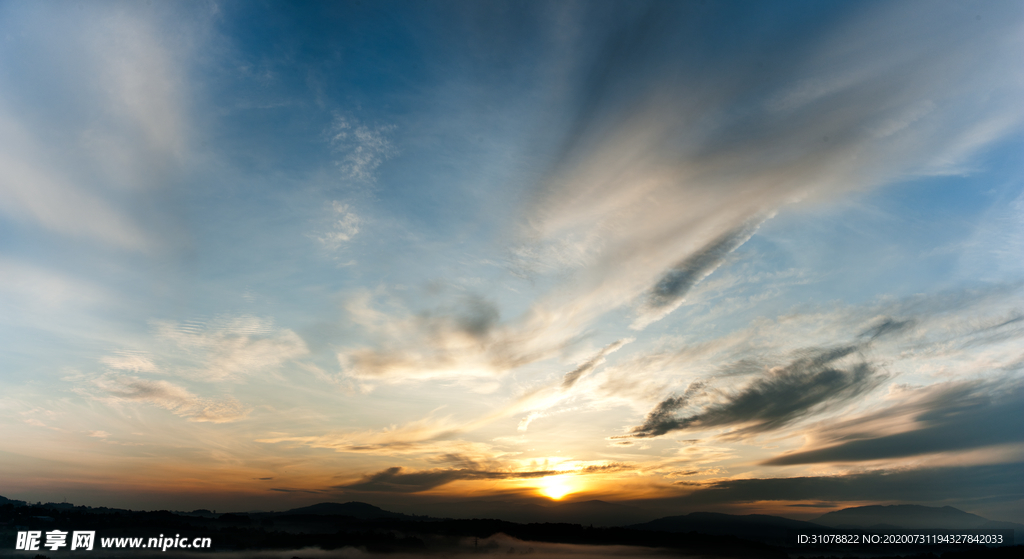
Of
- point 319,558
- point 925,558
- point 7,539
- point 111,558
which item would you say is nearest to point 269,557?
point 319,558

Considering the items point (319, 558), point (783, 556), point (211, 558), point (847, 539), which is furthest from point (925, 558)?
point (211, 558)

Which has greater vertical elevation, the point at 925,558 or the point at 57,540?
the point at 57,540

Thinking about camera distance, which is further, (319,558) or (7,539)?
(319,558)

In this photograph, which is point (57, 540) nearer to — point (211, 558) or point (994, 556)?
point (211, 558)

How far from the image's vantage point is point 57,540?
221ft

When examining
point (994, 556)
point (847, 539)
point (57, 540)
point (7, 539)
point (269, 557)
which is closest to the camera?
point (57, 540)

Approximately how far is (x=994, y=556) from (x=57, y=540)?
24853 cm

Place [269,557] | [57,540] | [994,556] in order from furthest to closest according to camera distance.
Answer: [269,557] → [994,556] → [57,540]

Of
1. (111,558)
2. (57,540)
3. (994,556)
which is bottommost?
(111,558)

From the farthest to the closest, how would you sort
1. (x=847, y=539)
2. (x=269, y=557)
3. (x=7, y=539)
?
(x=269, y=557) → (x=7, y=539) → (x=847, y=539)

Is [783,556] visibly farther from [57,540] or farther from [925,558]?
[57,540]

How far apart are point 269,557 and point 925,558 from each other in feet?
871

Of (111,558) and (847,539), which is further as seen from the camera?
(111,558)

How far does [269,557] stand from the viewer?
638 feet
